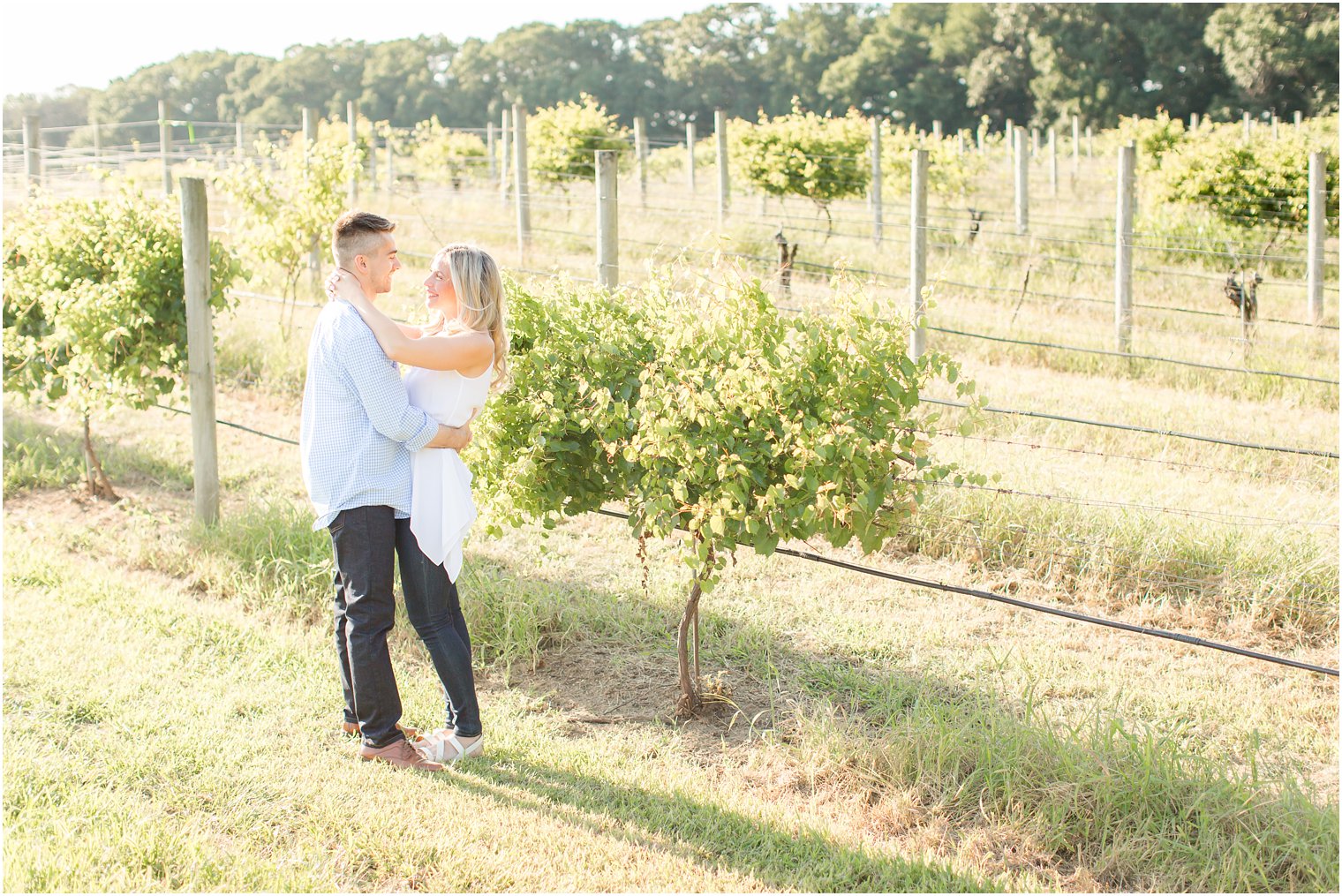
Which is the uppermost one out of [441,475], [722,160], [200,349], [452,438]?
[722,160]

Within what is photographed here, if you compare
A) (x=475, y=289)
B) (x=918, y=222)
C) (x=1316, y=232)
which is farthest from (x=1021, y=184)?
(x=475, y=289)

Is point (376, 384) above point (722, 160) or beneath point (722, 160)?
beneath

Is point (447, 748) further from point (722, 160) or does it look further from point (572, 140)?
point (572, 140)

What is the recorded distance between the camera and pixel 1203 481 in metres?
6.49

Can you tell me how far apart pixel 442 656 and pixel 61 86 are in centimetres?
7722

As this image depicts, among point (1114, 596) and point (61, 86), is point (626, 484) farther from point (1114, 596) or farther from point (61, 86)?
point (61, 86)

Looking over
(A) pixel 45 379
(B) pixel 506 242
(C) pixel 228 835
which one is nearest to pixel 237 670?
(C) pixel 228 835

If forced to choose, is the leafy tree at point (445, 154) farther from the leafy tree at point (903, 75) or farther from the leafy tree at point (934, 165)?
the leafy tree at point (903, 75)

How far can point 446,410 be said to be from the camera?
11.5ft

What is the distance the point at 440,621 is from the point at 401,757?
466 millimetres

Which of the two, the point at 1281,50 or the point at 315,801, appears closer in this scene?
the point at 315,801

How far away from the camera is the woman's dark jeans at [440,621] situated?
3.54 meters

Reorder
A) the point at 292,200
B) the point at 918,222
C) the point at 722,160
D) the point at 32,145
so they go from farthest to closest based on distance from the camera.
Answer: the point at 32,145 → the point at 722,160 → the point at 292,200 → the point at 918,222

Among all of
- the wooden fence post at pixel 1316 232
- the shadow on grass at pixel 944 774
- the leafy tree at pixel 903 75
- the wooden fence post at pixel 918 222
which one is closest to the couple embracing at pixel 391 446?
the shadow on grass at pixel 944 774
